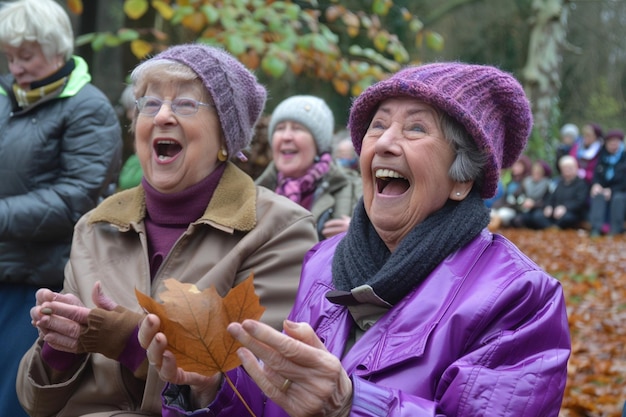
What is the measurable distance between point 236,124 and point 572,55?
28.7m

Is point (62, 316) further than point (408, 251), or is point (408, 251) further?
point (62, 316)

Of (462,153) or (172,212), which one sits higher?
(462,153)

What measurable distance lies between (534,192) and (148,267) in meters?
18.7

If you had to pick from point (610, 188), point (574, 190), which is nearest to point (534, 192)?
point (574, 190)

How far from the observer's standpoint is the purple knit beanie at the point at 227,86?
137 inches

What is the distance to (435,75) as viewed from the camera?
265cm

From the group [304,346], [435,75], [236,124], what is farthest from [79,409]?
[435,75]

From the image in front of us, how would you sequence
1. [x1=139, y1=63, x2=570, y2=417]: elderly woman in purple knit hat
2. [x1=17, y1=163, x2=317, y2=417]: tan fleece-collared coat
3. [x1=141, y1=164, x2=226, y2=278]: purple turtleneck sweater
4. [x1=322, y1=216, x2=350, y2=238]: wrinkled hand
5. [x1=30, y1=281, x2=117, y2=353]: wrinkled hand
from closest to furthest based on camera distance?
[x1=139, y1=63, x2=570, y2=417]: elderly woman in purple knit hat < [x1=30, y1=281, x2=117, y2=353]: wrinkled hand < [x1=17, y1=163, x2=317, y2=417]: tan fleece-collared coat < [x1=141, y1=164, x2=226, y2=278]: purple turtleneck sweater < [x1=322, y1=216, x2=350, y2=238]: wrinkled hand

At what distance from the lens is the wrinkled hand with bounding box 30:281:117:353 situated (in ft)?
9.57

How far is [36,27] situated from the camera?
13.8ft

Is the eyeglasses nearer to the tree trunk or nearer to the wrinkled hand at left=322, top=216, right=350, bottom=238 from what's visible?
the wrinkled hand at left=322, top=216, right=350, bottom=238

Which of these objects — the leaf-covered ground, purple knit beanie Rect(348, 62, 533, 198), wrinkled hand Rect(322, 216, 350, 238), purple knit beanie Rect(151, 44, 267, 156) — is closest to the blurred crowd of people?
the leaf-covered ground

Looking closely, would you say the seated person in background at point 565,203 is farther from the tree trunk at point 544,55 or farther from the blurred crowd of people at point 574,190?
the tree trunk at point 544,55

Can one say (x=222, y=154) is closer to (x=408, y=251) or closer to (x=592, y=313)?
(x=408, y=251)
